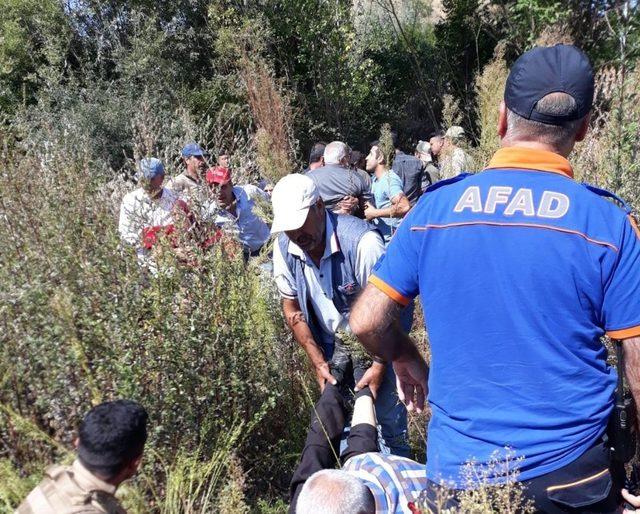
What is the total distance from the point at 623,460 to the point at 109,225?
239cm

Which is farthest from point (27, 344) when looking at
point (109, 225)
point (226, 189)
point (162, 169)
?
point (226, 189)

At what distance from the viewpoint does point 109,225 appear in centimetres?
325

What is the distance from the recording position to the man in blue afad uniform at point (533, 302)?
1.71 metres

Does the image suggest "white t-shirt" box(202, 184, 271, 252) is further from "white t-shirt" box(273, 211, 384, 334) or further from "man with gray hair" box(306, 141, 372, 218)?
"white t-shirt" box(273, 211, 384, 334)

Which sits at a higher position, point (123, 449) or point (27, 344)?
point (27, 344)

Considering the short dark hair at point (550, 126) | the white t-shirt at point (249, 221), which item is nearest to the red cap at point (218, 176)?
the white t-shirt at point (249, 221)

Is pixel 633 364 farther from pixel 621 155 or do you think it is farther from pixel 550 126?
pixel 621 155

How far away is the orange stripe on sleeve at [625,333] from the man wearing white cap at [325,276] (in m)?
1.42

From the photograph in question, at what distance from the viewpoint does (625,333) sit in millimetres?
1708

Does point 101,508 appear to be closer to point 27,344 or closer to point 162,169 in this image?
point 27,344

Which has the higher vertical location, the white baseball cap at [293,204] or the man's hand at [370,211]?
the white baseball cap at [293,204]

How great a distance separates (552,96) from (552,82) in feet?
0.12

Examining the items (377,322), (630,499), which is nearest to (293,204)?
(377,322)

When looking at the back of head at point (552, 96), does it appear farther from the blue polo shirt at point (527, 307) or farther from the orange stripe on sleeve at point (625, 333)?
the orange stripe on sleeve at point (625, 333)
